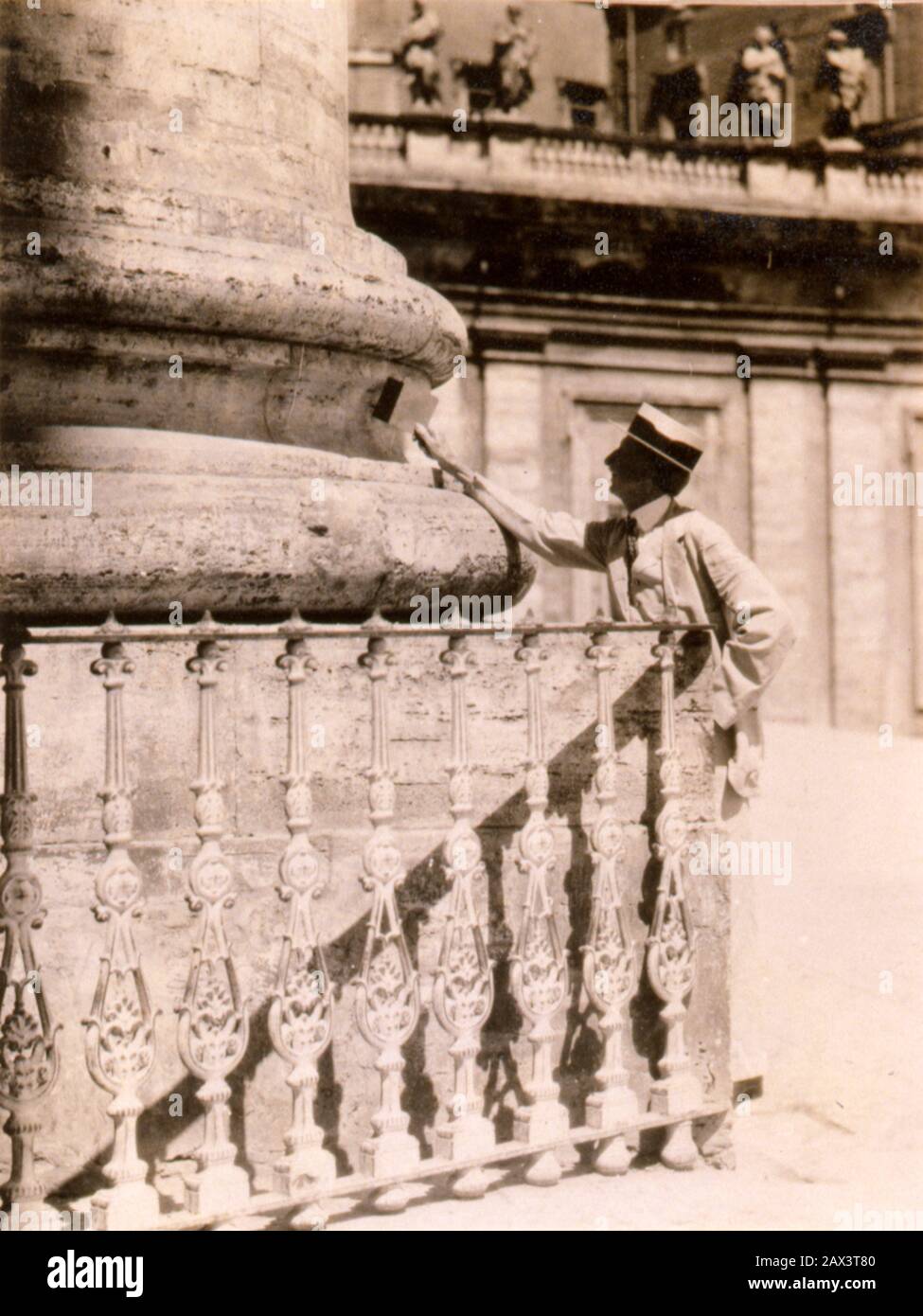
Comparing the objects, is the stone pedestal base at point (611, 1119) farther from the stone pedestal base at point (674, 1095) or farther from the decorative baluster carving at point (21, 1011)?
the decorative baluster carving at point (21, 1011)

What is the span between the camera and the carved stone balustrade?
108 inches

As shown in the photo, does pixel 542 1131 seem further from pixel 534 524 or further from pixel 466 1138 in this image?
pixel 534 524

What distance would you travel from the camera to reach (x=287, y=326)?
12.3 ft

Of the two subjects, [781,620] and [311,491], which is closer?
[311,491]

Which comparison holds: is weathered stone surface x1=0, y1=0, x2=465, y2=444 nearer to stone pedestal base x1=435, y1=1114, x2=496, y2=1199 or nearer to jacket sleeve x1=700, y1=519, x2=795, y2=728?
jacket sleeve x1=700, y1=519, x2=795, y2=728

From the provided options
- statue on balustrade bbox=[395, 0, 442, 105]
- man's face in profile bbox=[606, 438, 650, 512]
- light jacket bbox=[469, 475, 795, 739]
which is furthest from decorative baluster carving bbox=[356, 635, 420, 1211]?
statue on balustrade bbox=[395, 0, 442, 105]

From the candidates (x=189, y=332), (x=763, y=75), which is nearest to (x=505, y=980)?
(x=189, y=332)

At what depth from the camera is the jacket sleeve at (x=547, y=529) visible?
4.09 meters

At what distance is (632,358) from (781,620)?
50.9ft

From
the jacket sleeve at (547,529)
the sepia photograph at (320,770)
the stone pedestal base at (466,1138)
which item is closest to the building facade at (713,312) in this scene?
the jacket sleeve at (547,529)

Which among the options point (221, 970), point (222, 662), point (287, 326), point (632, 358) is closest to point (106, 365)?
point (287, 326)

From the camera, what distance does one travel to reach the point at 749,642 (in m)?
3.88
